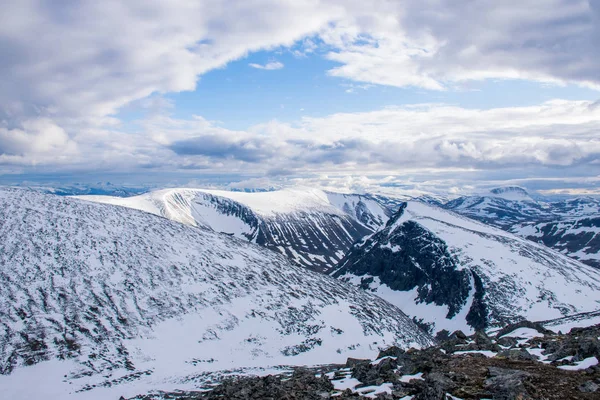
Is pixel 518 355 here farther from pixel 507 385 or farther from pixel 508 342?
pixel 507 385

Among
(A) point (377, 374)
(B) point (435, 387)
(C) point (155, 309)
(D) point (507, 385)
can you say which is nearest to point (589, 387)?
(D) point (507, 385)

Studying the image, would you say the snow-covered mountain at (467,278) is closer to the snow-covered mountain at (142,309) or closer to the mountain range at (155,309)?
the mountain range at (155,309)

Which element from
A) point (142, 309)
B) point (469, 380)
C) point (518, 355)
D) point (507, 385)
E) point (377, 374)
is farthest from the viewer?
point (142, 309)

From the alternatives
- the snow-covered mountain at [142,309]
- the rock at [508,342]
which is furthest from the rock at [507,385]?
the snow-covered mountain at [142,309]

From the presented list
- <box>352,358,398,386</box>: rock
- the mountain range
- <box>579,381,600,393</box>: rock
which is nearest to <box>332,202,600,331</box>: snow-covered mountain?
the mountain range

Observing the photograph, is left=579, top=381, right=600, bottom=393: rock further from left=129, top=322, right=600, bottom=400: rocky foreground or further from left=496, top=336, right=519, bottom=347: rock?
left=496, top=336, right=519, bottom=347: rock

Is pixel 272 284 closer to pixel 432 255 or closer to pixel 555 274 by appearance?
pixel 432 255
